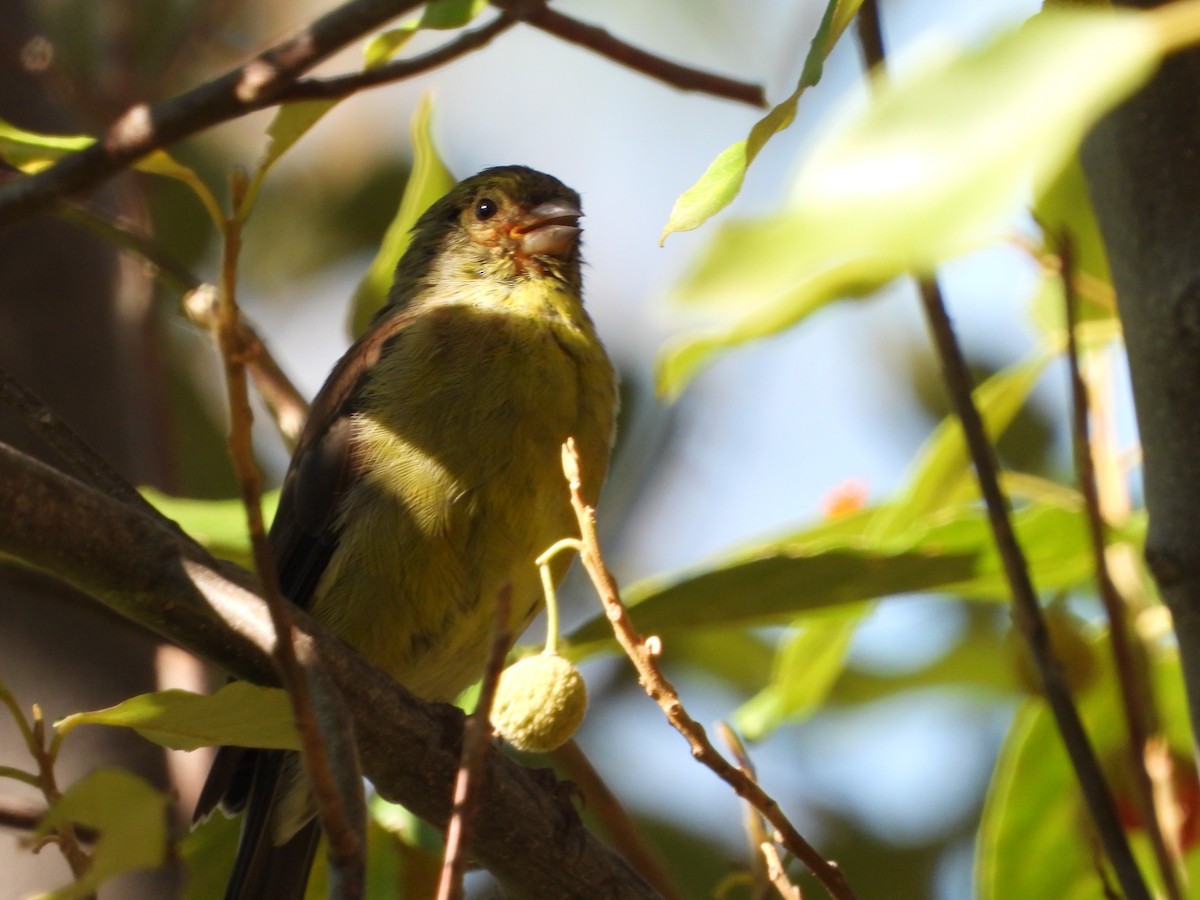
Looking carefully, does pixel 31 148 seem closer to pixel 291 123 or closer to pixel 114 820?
pixel 291 123

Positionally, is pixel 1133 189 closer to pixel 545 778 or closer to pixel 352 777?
pixel 352 777

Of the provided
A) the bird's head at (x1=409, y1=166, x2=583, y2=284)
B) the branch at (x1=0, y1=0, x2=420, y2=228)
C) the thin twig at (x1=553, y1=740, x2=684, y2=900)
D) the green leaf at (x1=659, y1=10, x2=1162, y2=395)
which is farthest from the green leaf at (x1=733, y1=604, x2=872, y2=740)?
the green leaf at (x1=659, y1=10, x2=1162, y2=395)

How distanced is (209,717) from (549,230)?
8.52 ft

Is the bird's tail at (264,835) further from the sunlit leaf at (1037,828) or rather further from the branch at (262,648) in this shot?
the sunlit leaf at (1037,828)

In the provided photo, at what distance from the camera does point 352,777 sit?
1587 mm

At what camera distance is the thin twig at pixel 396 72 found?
5.35 ft

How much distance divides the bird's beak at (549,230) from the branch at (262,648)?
6.68 ft

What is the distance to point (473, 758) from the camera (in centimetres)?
149

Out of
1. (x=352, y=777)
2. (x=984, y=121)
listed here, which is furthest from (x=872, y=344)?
(x=984, y=121)

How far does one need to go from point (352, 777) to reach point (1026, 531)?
61.0 inches

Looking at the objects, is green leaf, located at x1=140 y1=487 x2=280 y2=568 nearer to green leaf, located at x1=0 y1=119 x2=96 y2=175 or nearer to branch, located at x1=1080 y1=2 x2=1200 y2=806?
green leaf, located at x1=0 y1=119 x2=96 y2=175

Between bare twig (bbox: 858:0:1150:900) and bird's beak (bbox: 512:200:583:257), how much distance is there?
211cm

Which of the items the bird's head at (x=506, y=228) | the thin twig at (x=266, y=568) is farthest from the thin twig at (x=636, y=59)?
the bird's head at (x=506, y=228)

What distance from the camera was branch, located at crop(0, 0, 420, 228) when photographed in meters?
1.56
